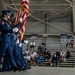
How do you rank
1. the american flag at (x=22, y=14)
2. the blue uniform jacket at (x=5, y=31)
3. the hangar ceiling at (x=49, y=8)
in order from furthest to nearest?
the hangar ceiling at (x=49, y=8) → the american flag at (x=22, y=14) → the blue uniform jacket at (x=5, y=31)

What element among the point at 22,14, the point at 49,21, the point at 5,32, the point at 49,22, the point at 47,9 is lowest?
the point at 5,32

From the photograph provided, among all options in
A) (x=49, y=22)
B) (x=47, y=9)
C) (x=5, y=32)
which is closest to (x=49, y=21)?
(x=49, y=22)

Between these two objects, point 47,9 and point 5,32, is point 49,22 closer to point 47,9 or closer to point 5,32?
point 47,9

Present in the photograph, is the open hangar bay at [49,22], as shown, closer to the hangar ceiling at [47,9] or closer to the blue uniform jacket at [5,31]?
the hangar ceiling at [47,9]

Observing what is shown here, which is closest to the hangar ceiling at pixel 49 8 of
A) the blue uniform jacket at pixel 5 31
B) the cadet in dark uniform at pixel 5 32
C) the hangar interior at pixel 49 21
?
the hangar interior at pixel 49 21

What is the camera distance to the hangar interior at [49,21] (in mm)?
27812

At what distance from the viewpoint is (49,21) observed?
30.5m

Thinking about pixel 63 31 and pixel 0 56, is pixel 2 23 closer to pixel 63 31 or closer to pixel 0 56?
pixel 0 56

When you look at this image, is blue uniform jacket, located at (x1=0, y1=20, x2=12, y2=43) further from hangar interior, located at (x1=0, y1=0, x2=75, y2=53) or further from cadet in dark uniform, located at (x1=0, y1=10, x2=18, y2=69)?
hangar interior, located at (x1=0, y1=0, x2=75, y2=53)

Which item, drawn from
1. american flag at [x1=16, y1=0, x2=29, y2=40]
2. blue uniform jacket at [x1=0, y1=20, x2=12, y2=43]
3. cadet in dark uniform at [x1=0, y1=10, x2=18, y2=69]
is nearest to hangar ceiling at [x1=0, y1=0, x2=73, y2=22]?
american flag at [x1=16, y1=0, x2=29, y2=40]

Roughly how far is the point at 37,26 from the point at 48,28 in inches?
52.2

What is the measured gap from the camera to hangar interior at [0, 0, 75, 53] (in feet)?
91.2

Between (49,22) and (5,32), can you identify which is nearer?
(5,32)

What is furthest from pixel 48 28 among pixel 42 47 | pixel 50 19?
pixel 42 47
